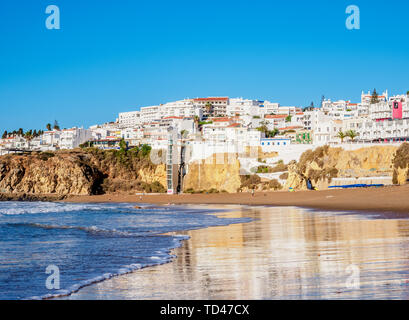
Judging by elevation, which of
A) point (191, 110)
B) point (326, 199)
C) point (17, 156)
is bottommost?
point (326, 199)

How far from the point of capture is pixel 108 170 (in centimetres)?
6869

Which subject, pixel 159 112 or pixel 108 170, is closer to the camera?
pixel 108 170

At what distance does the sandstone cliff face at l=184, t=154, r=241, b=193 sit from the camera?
2211 inches

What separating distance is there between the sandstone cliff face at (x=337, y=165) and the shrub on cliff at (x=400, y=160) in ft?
1.65

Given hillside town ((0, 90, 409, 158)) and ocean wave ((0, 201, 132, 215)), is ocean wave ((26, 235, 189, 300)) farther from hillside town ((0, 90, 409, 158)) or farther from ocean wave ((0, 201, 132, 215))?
hillside town ((0, 90, 409, 158))

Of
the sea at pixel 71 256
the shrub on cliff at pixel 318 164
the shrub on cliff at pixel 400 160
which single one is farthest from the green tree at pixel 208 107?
the sea at pixel 71 256

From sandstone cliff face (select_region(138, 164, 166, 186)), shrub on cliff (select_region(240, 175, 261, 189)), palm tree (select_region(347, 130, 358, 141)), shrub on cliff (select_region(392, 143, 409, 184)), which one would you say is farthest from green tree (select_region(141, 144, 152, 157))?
shrub on cliff (select_region(392, 143, 409, 184))

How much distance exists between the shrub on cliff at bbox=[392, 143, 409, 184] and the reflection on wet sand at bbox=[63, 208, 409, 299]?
101ft

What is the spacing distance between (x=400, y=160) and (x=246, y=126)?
148 feet

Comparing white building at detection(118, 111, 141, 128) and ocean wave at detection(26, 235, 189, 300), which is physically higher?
white building at detection(118, 111, 141, 128)
